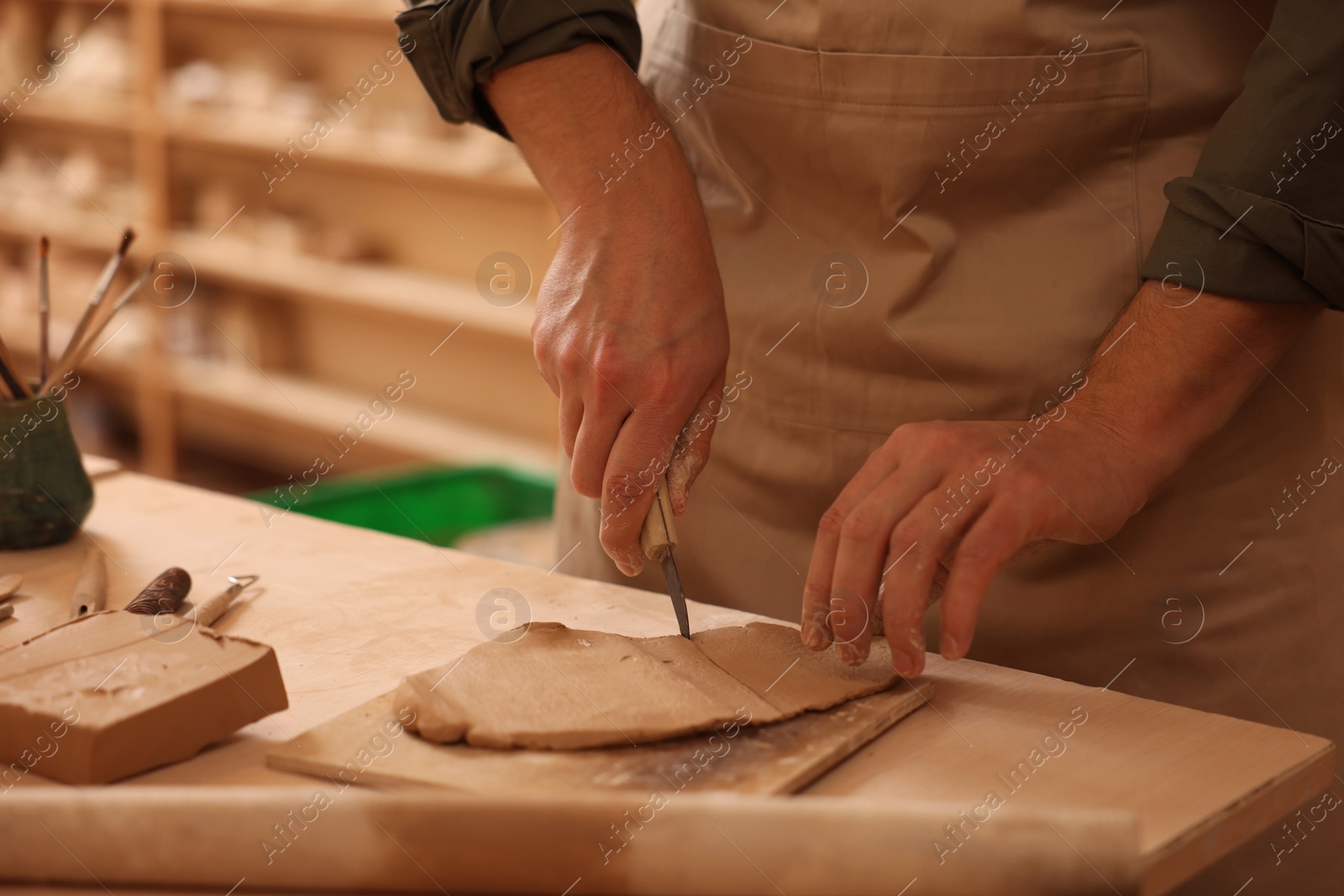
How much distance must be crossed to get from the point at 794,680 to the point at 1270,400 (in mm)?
564

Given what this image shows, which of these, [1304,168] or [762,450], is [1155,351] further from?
[762,450]

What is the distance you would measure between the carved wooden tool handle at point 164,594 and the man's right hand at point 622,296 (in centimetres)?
38

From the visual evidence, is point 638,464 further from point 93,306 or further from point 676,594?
point 93,306

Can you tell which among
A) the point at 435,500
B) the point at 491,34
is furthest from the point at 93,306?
the point at 435,500

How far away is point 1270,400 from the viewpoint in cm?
117

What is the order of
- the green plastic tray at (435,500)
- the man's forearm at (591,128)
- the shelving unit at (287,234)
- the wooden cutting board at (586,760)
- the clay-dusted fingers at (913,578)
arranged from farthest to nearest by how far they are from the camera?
the shelving unit at (287,234) → the green plastic tray at (435,500) → the man's forearm at (591,128) → the clay-dusted fingers at (913,578) → the wooden cutting board at (586,760)

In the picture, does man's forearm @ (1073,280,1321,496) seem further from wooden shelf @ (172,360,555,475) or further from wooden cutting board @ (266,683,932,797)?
wooden shelf @ (172,360,555,475)

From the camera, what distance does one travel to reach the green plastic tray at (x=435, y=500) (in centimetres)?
246

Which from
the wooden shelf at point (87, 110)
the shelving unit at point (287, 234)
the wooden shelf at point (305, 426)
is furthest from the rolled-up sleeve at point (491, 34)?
the wooden shelf at point (87, 110)

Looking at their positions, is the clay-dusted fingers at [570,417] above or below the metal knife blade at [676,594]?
above

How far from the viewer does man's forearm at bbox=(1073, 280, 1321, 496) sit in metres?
1.05

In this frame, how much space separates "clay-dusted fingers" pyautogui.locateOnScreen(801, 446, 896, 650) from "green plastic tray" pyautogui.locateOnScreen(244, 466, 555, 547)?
1.44 meters

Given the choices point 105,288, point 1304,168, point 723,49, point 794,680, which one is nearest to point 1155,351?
point 1304,168

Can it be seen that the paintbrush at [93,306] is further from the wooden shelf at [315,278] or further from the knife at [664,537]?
the wooden shelf at [315,278]
